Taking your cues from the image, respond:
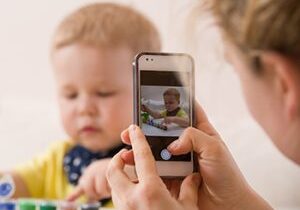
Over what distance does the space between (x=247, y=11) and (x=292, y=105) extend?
0.29 feet

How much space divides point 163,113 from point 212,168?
0.07 m

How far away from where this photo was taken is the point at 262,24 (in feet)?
1.51

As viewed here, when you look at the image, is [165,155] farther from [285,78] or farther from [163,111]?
[285,78]

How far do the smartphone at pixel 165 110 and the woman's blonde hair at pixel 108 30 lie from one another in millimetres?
367

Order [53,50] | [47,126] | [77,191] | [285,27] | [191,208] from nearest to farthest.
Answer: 1. [285,27]
2. [191,208]
3. [77,191]
4. [53,50]
5. [47,126]

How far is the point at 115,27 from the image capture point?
Result: 0.99m

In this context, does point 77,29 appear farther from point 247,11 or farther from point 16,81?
point 247,11

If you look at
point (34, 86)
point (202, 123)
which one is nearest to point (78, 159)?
point (34, 86)

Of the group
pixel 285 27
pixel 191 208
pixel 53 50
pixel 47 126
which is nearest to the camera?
pixel 285 27

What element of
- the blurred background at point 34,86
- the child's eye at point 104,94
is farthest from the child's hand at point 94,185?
the blurred background at point 34,86

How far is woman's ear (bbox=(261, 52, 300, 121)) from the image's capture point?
48 centimetres

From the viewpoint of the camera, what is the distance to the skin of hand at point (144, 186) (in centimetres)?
53

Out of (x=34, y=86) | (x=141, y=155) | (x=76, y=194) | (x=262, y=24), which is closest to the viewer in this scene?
(x=262, y=24)

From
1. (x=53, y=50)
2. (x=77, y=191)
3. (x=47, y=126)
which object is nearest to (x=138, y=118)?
(x=77, y=191)
